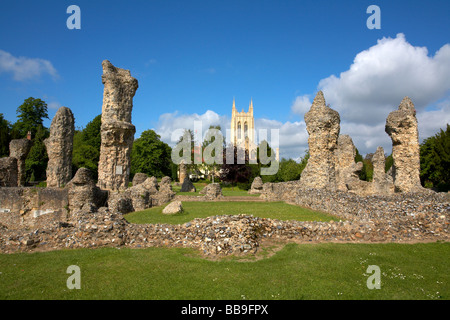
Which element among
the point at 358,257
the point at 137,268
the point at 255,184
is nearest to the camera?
the point at 137,268

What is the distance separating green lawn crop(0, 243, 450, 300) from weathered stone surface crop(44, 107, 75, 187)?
1178cm

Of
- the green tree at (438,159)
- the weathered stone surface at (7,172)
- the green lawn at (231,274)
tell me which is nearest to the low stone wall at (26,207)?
the weathered stone surface at (7,172)

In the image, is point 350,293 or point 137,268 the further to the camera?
→ point 137,268

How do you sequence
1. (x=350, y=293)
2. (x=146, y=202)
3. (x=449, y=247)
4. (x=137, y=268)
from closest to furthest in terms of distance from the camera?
(x=350, y=293)
(x=137, y=268)
(x=449, y=247)
(x=146, y=202)

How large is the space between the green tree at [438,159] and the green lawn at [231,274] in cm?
2509

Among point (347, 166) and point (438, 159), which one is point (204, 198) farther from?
point (438, 159)

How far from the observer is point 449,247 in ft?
25.3

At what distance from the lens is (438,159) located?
1098 inches

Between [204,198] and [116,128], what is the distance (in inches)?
323

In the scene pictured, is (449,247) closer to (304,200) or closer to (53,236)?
(304,200)

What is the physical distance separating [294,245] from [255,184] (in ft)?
73.1

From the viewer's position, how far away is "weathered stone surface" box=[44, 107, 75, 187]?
57.4ft

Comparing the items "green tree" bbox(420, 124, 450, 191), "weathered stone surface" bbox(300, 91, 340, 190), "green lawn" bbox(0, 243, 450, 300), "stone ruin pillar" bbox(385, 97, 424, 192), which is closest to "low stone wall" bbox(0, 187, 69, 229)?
"green lawn" bbox(0, 243, 450, 300)
